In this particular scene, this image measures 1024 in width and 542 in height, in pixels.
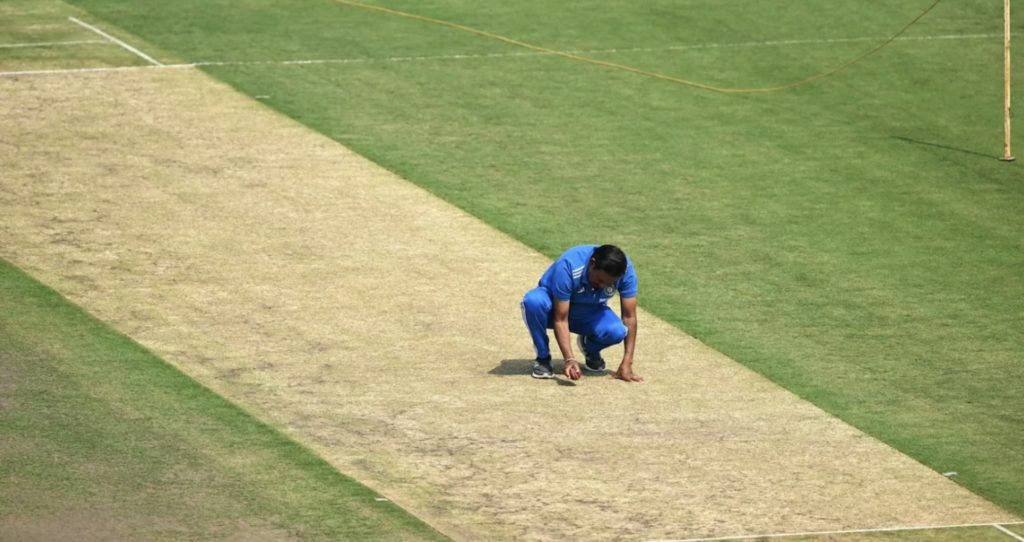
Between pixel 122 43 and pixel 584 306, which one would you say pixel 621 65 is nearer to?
pixel 122 43

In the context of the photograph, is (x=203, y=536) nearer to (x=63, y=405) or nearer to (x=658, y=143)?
(x=63, y=405)

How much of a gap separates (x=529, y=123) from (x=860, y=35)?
7.16 metres

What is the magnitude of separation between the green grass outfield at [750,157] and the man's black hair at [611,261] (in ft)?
6.99

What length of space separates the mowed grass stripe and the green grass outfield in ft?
15.1

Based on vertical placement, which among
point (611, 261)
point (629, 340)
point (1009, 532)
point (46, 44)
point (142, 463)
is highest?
point (611, 261)

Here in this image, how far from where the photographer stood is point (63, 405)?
13.3 metres

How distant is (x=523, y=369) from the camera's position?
47.6 ft

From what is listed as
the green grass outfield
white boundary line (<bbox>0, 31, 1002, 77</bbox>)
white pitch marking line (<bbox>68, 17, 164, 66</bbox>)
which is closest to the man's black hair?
the green grass outfield

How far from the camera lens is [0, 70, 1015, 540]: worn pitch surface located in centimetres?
1190

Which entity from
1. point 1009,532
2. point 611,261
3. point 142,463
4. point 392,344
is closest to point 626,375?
point 611,261

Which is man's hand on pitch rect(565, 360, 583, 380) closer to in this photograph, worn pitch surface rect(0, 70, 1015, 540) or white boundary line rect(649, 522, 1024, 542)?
worn pitch surface rect(0, 70, 1015, 540)

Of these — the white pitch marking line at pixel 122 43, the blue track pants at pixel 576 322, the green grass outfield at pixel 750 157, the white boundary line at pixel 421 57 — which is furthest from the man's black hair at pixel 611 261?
the white pitch marking line at pixel 122 43

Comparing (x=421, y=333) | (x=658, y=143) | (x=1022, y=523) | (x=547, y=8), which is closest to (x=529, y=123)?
(x=658, y=143)

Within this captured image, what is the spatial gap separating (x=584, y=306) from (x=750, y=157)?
803cm
